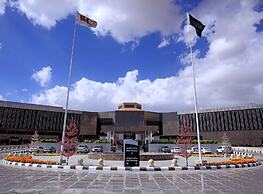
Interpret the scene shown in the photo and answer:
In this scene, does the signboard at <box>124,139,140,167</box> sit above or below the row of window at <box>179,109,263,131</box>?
below

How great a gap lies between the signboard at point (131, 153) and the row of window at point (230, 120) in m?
52.6

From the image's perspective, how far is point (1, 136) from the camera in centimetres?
6191

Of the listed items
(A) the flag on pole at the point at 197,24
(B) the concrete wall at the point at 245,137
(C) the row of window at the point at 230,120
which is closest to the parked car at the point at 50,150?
(A) the flag on pole at the point at 197,24

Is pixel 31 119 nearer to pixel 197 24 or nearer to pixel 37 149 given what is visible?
pixel 37 149

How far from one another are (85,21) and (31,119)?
172 feet

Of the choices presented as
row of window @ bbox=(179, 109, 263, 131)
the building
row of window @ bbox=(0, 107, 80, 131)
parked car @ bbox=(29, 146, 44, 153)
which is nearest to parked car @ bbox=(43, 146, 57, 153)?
parked car @ bbox=(29, 146, 44, 153)

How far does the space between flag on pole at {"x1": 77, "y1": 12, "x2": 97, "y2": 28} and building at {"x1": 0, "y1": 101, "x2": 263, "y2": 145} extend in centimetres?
3745

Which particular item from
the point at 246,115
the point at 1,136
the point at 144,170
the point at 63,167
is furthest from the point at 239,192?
the point at 1,136

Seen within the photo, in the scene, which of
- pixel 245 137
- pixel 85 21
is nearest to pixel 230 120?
pixel 245 137

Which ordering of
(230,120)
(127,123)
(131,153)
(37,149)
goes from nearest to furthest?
(131,153) → (37,149) → (127,123) → (230,120)

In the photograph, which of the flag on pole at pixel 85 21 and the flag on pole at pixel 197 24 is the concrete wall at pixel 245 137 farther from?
the flag on pole at pixel 85 21

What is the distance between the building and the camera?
202 ft

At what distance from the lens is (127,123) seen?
62.0 meters

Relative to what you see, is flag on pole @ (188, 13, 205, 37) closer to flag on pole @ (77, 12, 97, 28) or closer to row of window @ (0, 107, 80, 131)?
flag on pole @ (77, 12, 97, 28)
